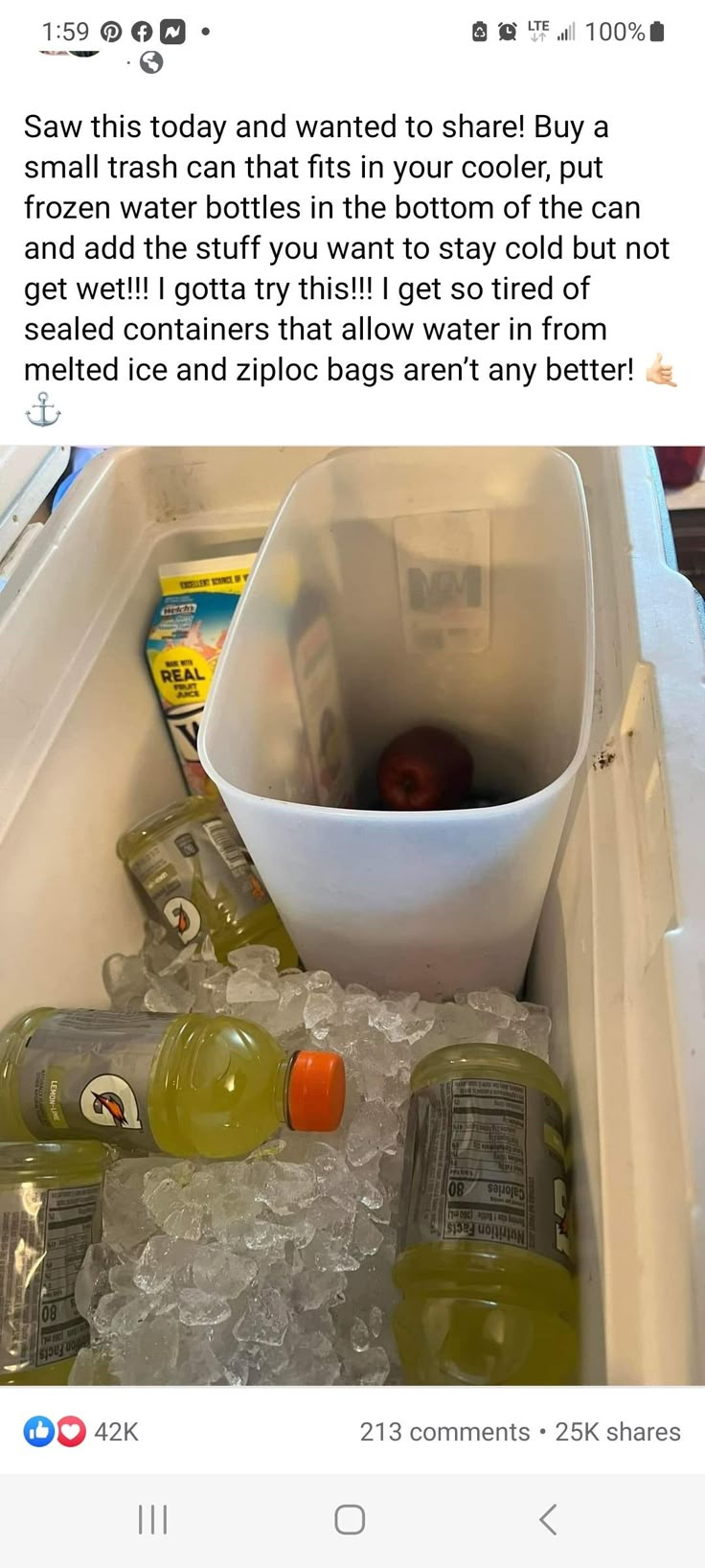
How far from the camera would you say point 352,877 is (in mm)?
657

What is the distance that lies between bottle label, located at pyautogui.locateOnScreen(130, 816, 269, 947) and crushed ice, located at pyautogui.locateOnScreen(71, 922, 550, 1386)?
5.7 inches

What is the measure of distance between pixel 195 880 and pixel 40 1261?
0.37 m

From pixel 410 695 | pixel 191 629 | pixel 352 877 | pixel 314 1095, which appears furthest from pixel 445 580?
pixel 314 1095

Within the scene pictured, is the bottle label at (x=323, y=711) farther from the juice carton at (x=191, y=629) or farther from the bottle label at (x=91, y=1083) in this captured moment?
the bottle label at (x=91, y=1083)

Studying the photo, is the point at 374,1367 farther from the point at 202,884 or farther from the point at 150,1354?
the point at 202,884

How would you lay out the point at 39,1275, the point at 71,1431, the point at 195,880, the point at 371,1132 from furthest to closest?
1. the point at 195,880
2. the point at 371,1132
3. the point at 39,1275
4. the point at 71,1431

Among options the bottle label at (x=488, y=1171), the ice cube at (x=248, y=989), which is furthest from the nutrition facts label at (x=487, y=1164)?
the ice cube at (x=248, y=989)

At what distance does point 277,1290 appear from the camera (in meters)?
0.62

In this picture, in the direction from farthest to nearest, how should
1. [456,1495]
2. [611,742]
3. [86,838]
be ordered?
1. [86,838]
2. [611,742]
3. [456,1495]
